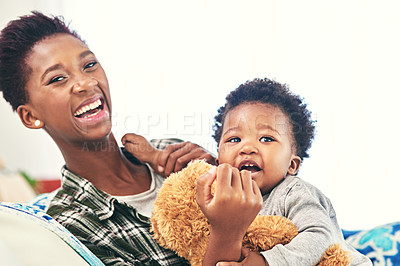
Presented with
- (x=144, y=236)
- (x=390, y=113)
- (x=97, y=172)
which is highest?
(x=390, y=113)

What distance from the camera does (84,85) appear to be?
1.02 m


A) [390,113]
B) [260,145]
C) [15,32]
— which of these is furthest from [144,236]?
[390,113]

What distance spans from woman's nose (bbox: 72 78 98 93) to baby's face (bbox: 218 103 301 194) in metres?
0.34

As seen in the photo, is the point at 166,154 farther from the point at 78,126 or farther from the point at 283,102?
the point at 283,102

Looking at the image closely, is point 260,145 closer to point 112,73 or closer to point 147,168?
point 147,168

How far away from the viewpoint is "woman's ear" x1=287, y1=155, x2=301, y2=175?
89 centimetres

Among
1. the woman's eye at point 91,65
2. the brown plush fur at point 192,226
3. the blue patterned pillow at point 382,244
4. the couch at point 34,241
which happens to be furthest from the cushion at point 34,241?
the blue patterned pillow at point 382,244

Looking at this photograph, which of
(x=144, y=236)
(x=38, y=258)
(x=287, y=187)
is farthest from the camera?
(x=144, y=236)

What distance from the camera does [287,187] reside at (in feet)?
2.73

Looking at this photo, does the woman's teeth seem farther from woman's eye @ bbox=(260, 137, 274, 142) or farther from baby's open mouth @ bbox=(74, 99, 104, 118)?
woman's eye @ bbox=(260, 137, 274, 142)

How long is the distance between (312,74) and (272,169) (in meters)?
0.37

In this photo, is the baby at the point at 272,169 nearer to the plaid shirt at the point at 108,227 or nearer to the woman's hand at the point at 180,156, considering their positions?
the woman's hand at the point at 180,156

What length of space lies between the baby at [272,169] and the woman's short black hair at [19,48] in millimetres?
446

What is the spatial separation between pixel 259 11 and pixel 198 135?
37 centimetres
